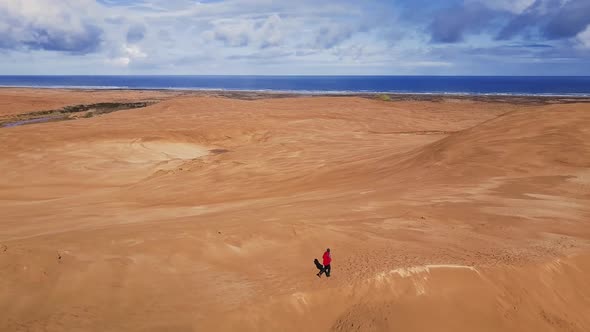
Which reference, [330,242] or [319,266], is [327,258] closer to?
[319,266]

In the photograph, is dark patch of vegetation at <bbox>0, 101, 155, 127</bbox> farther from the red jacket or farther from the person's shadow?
the red jacket

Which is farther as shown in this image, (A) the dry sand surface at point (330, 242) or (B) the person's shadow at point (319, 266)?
(B) the person's shadow at point (319, 266)

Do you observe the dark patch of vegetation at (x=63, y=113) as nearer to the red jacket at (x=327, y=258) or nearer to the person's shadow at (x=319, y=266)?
the person's shadow at (x=319, y=266)

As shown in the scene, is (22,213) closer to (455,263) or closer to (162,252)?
(162,252)

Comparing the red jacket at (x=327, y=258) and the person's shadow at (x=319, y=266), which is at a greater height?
the red jacket at (x=327, y=258)

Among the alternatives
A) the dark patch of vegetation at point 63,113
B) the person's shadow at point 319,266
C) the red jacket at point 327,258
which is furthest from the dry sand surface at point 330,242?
the dark patch of vegetation at point 63,113

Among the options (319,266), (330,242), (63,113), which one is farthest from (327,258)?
(63,113)

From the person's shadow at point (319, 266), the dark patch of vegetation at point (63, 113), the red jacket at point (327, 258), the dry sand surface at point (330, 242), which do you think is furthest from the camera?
the dark patch of vegetation at point (63, 113)

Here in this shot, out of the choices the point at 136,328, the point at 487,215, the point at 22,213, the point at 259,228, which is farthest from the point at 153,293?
the point at 22,213
